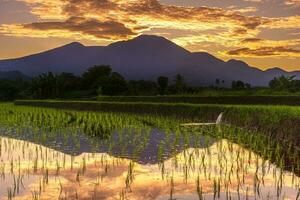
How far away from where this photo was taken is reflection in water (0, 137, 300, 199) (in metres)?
8.85

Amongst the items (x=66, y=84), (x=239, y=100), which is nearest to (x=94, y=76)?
(x=66, y=84)

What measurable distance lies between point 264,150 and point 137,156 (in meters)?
3.69

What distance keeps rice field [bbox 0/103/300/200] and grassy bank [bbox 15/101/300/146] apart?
0.75 feet

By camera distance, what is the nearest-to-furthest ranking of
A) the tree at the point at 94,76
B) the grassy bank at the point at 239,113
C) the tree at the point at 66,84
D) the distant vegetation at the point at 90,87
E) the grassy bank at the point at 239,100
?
the grassy bank at the point at 239,113, the grassy bank at the point at 239,100, the distant vegetation at the point at 90,87, the tree at the point at 66,84, the tree at the point at 94,76

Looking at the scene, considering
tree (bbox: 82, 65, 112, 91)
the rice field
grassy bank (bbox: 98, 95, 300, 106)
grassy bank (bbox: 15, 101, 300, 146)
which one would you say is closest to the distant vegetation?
tree (bbox: 82, 65, 112, 91)

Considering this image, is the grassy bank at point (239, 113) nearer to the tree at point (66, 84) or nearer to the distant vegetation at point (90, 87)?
the distant vegetation at point (90, 87)

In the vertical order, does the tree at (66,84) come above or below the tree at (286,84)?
below

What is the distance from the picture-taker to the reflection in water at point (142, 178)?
29.0 feet

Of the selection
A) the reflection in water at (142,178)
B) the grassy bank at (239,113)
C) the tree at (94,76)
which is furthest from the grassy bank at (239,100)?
the tree at (94,76)

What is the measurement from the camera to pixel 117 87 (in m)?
72.9

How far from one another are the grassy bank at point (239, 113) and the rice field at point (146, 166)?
230mm

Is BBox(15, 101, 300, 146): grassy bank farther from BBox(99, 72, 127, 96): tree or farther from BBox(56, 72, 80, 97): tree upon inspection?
BBox(56, 72, 80, 97): tree

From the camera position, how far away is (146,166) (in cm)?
1180

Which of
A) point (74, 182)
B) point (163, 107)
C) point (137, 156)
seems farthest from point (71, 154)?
point (163, 107)
